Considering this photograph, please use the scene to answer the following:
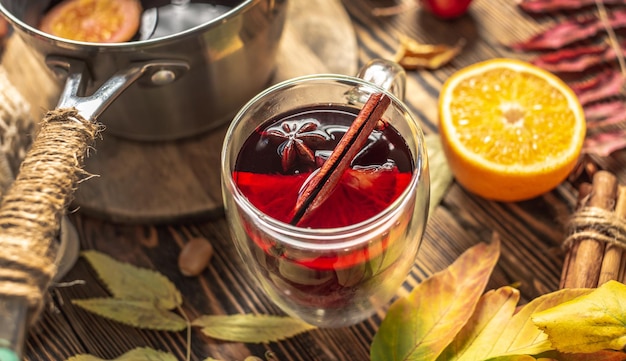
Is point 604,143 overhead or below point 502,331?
overhead

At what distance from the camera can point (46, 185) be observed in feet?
2.29

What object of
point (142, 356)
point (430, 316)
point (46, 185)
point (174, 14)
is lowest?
point (142, 356)

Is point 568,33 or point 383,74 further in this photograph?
point 568,33

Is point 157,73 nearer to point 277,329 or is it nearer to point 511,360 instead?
point 277,329

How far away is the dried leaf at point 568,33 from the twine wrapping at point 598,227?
0.35 meters

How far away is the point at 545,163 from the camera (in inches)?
36.5

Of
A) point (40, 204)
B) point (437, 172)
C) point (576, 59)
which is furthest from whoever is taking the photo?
point (576, 59)

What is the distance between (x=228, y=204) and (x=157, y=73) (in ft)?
0.64

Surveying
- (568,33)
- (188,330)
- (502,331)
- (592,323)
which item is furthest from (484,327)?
(568,33)

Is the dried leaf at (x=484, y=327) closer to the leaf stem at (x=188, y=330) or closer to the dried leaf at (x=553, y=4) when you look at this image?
the leaf stem at (x=188, y=330)

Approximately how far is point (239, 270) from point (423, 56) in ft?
1.50

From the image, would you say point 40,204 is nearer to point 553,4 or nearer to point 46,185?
point 46,185

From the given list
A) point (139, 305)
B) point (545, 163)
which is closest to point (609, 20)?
point (545, 163)

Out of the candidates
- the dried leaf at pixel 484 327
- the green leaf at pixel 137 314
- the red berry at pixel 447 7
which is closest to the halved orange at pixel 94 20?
the green leaf at pixel 137 314
